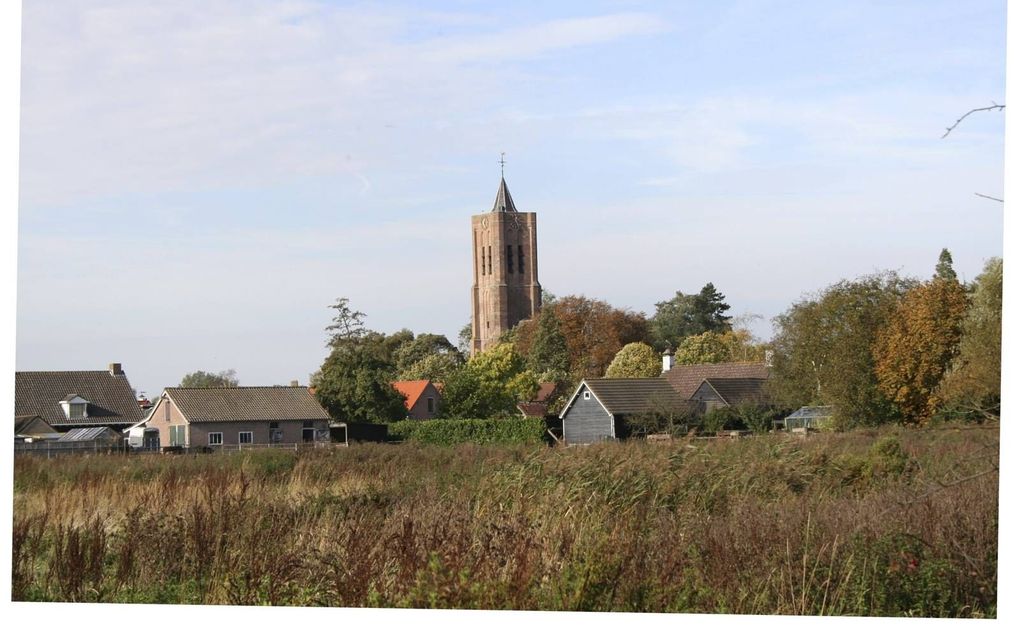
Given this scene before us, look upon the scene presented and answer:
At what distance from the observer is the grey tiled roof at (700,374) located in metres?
51.0

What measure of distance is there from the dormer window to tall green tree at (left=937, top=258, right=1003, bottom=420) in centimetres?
3371

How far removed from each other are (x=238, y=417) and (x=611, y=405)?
15.7 meters

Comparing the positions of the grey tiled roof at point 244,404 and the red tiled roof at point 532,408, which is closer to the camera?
the grey tiled roof at point 244,404

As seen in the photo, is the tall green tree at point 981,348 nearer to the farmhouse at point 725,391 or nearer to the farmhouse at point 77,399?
the farmhouse at point 725,391

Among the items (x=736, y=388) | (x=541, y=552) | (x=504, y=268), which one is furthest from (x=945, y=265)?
(x=504, y=268)

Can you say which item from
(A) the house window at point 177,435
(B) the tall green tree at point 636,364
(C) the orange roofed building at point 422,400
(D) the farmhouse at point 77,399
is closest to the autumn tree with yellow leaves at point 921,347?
(A) the house window at point 177,435

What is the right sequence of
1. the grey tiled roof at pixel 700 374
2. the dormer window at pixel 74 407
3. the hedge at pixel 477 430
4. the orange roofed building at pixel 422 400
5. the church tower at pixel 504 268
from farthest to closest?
A: 1. the church tower at pixel 504 268
2. the orange roofed building at pixel 422 400
3. the grey tiled roof at pixel 700 374
4. the dormer window at pixel 74 407
5. the hedge at pixel 477 430

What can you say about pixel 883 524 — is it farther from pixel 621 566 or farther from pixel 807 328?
pixel 807 328

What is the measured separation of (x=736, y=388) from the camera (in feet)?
166

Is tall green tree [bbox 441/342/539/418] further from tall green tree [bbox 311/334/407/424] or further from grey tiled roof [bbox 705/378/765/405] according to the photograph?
grey tiled roof [bbox 705/378/765/405]

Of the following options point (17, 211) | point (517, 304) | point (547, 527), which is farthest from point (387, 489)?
point (517, 304)

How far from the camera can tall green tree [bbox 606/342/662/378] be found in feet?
220

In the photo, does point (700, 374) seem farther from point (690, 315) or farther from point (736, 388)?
point (690, 315)

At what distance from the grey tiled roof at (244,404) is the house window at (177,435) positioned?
801 mm
